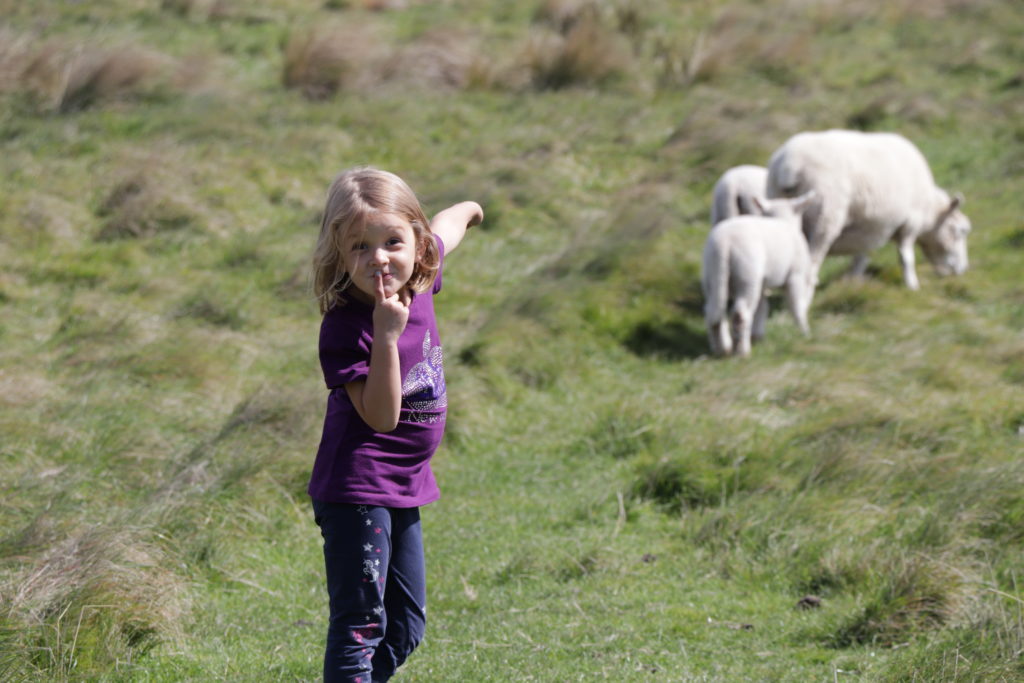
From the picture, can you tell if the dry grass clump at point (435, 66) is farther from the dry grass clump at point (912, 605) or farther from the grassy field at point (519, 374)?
the dry grass clump at point (912, 605)

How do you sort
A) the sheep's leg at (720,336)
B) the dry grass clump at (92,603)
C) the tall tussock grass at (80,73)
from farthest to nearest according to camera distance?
the tall tussock grass at (80,73)
the sheep's leg at (720,336)
the dry grass clump at (92,603)

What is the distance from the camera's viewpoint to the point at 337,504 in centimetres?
348

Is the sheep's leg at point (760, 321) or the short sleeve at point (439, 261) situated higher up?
the short sleeve at point (439, 261)

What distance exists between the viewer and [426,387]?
361cm

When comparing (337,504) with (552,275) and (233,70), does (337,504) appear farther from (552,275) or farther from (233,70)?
(233,70)

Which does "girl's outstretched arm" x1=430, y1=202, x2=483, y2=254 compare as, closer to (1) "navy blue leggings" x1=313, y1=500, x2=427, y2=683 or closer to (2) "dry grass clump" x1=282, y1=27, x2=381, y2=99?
(1) "navy blue leggings" x1=313, y1=500, x2=427, y2=683

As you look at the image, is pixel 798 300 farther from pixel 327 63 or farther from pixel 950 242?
pixel 327 63

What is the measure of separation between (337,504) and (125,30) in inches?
657

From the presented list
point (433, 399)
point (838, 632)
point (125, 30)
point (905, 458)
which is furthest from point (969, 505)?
point (125, 30)

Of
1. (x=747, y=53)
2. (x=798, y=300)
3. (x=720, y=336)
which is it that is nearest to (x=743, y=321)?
(x=720, y=336)

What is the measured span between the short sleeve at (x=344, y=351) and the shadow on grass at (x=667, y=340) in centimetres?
678

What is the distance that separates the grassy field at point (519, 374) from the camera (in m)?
4.99

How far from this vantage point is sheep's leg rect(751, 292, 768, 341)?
1056 cm

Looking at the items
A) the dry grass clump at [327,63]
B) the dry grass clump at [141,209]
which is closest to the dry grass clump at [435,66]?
the dry grass clump at [327,63]
